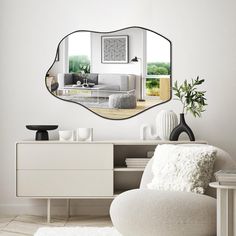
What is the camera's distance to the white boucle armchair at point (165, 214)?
11.4 ft

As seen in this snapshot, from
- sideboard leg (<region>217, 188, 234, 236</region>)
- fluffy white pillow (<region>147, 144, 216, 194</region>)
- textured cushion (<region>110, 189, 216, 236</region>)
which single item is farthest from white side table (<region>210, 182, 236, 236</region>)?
fluffy white pillow (<region>147, 144, 216, 194</region>)

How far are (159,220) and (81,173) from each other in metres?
1.76

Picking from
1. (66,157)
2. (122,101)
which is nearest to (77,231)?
(66,157)

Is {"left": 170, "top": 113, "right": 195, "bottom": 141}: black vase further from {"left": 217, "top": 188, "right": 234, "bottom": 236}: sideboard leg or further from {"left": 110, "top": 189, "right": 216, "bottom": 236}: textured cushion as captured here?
{"left": 217, "top": 188, "right": 234, "bottom": 236}: sideboard leg

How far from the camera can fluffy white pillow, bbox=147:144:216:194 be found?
390 centimetres

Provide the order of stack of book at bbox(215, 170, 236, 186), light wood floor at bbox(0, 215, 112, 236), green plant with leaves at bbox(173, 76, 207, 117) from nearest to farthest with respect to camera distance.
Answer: stack of book at bbox(215, 170, 236, 186) → light wood floor at bbox(0, 215, 112, 236) → green plant with leaves at bbox(173, 76, 207, 117)

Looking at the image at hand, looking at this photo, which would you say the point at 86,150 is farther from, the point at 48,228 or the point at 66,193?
the point at 48,228

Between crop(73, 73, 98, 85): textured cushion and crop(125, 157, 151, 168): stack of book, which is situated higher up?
crop(73, 73, 98, 85): textured cushion

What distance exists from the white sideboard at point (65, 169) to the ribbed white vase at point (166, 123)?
16cm

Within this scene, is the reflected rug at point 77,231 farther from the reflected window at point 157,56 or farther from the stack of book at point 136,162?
the reflected window at point 157,56

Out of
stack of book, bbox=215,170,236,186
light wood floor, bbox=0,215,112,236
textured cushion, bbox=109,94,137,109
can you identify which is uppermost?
textured cushion, bbox=109,94,137,109

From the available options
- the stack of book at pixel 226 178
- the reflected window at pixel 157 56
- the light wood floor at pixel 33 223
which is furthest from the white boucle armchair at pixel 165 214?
the reflected window at pixel 157 56

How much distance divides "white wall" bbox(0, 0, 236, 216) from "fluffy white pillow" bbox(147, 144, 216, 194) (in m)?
1.47

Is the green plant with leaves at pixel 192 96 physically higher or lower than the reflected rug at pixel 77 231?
higher
